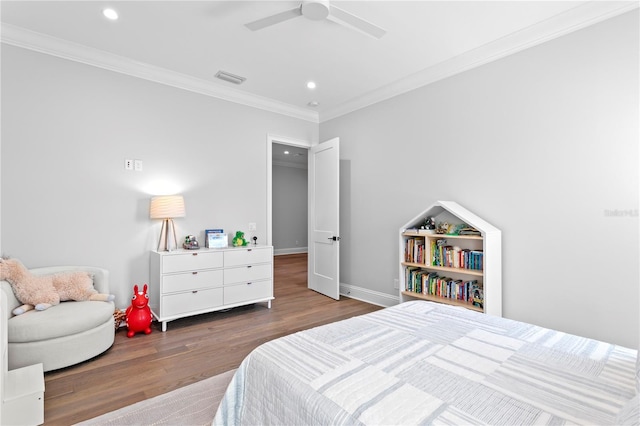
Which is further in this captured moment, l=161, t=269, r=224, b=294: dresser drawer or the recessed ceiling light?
l=161, t=269, r=224, b=294: dresser drawer

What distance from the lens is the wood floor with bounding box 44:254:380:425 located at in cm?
203

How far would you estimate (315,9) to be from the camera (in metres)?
2.29

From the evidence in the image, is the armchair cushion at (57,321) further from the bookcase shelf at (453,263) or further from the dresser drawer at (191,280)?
the bookcase shelf at (453,263)

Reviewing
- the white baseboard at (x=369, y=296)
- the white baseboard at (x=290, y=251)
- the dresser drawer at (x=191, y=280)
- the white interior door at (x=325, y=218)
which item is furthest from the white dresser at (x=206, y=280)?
the white baseboard at (x=290, y=251)

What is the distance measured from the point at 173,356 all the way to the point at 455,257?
263cm

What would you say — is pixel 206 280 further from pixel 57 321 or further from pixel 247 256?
pixel 57 321

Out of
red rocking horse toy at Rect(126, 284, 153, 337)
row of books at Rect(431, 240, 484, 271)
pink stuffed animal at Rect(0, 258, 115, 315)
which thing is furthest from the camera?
red rocking horse toy at Rect(126, 284, 153, 337)

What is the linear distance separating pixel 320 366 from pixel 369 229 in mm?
3025

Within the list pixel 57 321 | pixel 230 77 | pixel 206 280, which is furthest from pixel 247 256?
pixel 230 77

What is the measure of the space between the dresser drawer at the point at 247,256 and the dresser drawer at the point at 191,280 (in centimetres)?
17

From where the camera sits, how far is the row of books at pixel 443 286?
2.93 m

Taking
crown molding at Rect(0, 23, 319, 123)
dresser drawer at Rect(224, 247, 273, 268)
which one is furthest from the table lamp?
crown molding at Rect(0, 23, 319, 123)

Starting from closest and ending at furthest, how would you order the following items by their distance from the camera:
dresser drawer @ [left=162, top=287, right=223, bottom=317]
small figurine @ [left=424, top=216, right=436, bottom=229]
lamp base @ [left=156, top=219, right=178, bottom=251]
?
1. dresser drawer @ [left=162, top=287, right=223, bottom=317]
2. small figurine @ [left=424, top=216, right=436, bottom=229]
3. lamp base @ [left=156, top=219, right=178, bottom=251]

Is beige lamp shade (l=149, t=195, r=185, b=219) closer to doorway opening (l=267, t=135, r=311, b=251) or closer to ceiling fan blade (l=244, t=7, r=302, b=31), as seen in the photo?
ceiling fan blade (l=244, t=7, r=302, b=31)
